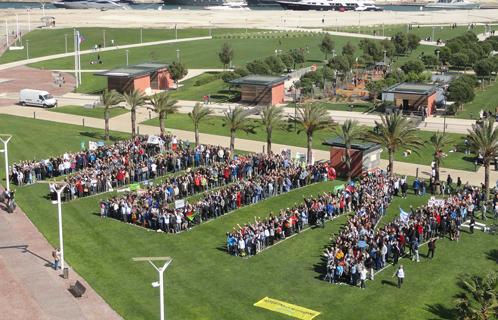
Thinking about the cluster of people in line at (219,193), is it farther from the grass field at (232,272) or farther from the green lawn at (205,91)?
the green lawn at (205,91)

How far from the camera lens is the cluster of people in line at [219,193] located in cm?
4146

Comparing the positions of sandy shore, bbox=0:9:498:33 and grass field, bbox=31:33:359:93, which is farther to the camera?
sandy shore, bbox=0:9:498:33

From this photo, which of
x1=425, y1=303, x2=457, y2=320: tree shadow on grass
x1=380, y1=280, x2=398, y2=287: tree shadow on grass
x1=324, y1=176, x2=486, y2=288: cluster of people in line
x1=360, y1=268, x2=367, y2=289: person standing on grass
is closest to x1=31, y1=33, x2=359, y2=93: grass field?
x1=324, y1=176, x2=486, y2=288: cluster of people in line

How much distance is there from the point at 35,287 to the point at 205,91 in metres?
57.5

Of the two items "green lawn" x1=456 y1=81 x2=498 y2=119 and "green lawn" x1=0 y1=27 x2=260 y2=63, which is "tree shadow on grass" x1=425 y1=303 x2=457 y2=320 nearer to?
"green lawn" x1=456 y1=81 x2=498 y2=119

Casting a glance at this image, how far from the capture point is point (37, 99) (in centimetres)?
8088

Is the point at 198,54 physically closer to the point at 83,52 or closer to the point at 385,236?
the point at 83,52

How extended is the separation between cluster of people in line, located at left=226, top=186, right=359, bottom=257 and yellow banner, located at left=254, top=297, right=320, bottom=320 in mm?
5381

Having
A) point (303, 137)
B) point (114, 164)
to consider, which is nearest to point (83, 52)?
point (303, 137)

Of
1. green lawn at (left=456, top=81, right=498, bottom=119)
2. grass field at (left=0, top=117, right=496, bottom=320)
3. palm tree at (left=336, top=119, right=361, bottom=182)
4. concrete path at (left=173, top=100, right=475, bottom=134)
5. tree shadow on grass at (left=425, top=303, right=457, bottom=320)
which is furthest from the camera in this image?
green lawn at (left=456, top=81, right=498, bottom=119)

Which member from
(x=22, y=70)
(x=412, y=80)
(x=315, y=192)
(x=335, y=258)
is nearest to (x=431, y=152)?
(x=315, y=192)

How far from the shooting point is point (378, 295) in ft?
108

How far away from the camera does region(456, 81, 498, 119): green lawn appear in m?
75.6

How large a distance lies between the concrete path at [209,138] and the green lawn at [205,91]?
9.11 m
